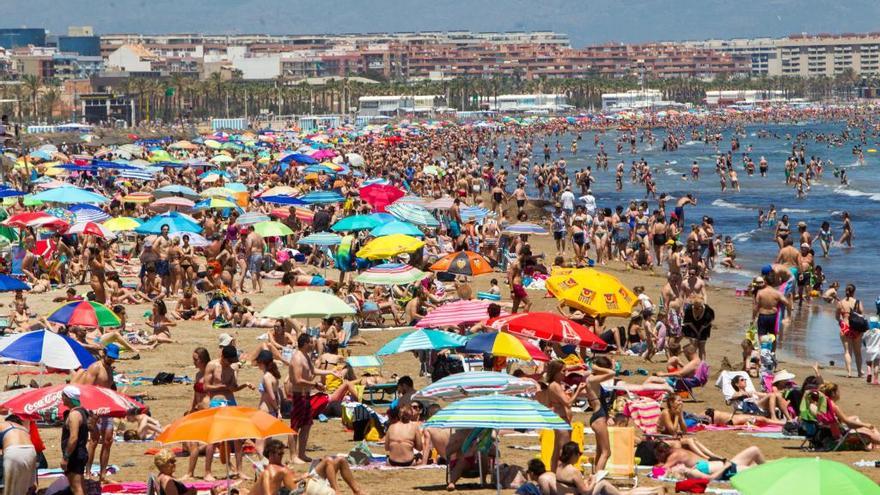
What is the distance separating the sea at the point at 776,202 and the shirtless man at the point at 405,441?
7892 millimetres

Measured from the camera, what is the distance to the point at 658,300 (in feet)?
69.2

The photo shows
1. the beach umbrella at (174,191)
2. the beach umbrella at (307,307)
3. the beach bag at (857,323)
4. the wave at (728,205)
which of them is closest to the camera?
the beach umbrella at (307,307)

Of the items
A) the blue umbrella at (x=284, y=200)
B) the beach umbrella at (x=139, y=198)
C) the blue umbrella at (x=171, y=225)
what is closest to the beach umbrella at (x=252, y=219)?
the blue umbrella at (x=171, y=225)

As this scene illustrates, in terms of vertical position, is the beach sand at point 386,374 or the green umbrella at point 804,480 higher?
the green umbrella at point 804,480

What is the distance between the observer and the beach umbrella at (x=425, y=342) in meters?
12.4

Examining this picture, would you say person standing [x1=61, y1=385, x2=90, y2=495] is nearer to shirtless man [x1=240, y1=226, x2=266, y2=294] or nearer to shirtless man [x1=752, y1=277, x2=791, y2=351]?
shirtless man [x1=752, y1=277, x2=791, y2=351]

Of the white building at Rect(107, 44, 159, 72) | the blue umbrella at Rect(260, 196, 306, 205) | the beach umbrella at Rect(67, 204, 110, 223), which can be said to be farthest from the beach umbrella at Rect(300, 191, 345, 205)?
the white building at Rect(107, 44, 159, 72)

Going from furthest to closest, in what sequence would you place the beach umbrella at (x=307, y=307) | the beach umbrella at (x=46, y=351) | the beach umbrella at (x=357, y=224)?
the beach umbrella at (x=357, y=224) → the beach umbrella at (x=307, y=307) → the beach umbrella at (x=46, y=351)

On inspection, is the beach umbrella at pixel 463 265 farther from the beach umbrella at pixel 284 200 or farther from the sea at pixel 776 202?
the beach umbrella at pixel 284 200

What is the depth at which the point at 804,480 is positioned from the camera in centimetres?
672

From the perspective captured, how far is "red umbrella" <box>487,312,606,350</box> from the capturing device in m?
12.5

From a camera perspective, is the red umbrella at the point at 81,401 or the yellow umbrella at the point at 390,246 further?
the yellow umbrella at the point at 390,246

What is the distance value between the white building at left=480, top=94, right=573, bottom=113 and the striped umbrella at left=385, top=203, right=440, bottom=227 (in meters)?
132

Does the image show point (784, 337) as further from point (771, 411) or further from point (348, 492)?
point (348, 492)
